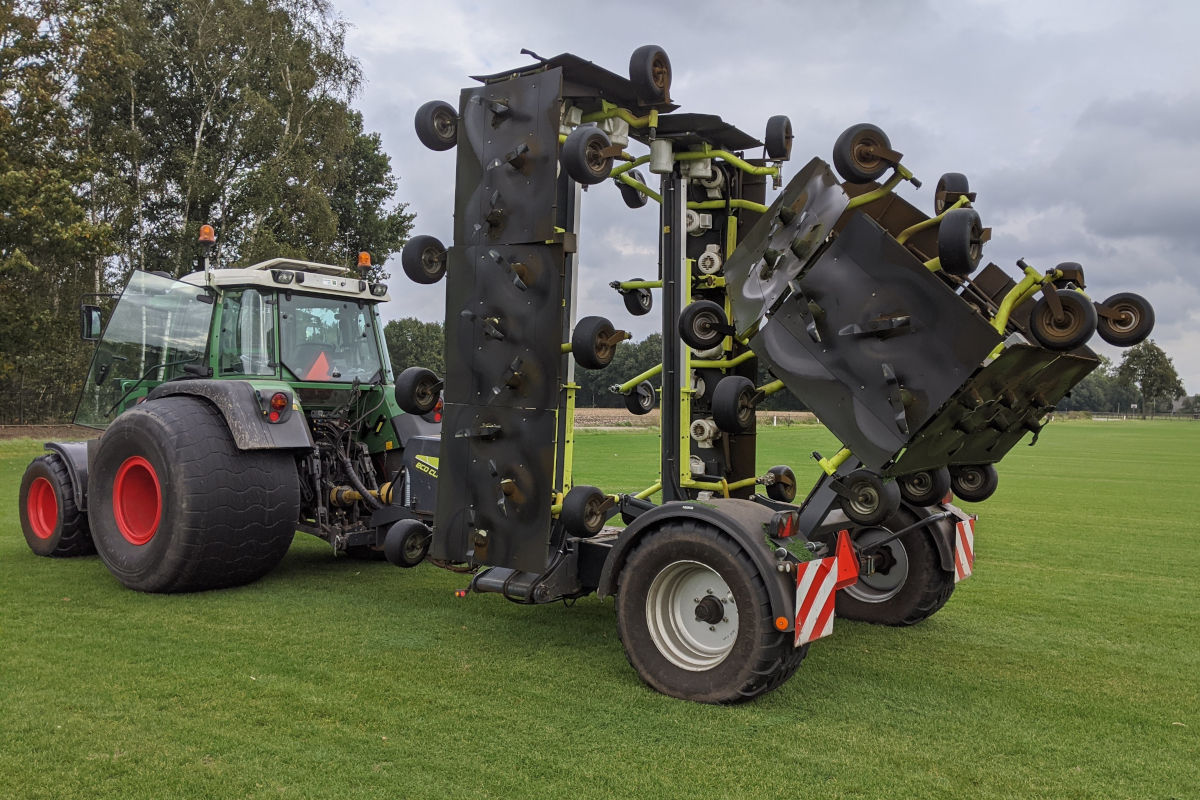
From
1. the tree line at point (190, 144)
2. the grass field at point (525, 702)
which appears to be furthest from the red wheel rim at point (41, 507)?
the tree line at point (190, 144)

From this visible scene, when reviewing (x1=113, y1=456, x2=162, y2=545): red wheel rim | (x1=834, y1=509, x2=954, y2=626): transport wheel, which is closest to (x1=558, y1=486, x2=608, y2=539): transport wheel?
(x1=834, y1=509, x2=954, y2=626): transport wheel

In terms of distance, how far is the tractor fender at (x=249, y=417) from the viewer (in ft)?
21.9

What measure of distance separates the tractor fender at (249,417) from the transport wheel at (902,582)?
4026 mm

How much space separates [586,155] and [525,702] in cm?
270

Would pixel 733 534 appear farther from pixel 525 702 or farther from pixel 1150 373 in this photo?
pixel 1150 373

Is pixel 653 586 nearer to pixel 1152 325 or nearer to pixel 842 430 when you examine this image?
pixel 842 430

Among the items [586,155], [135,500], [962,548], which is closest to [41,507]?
[135,500]

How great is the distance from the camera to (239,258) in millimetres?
26172

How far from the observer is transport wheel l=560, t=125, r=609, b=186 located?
470 centimetres

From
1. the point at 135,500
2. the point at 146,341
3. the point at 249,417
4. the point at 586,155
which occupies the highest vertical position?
the point at 586,155

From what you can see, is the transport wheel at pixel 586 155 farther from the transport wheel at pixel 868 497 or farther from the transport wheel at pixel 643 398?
the transport wheel at pixel 868 497

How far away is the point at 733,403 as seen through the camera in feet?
16.0

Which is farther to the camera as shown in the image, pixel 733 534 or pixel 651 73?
pixel 651 73

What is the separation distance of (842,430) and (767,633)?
3.46 feet
